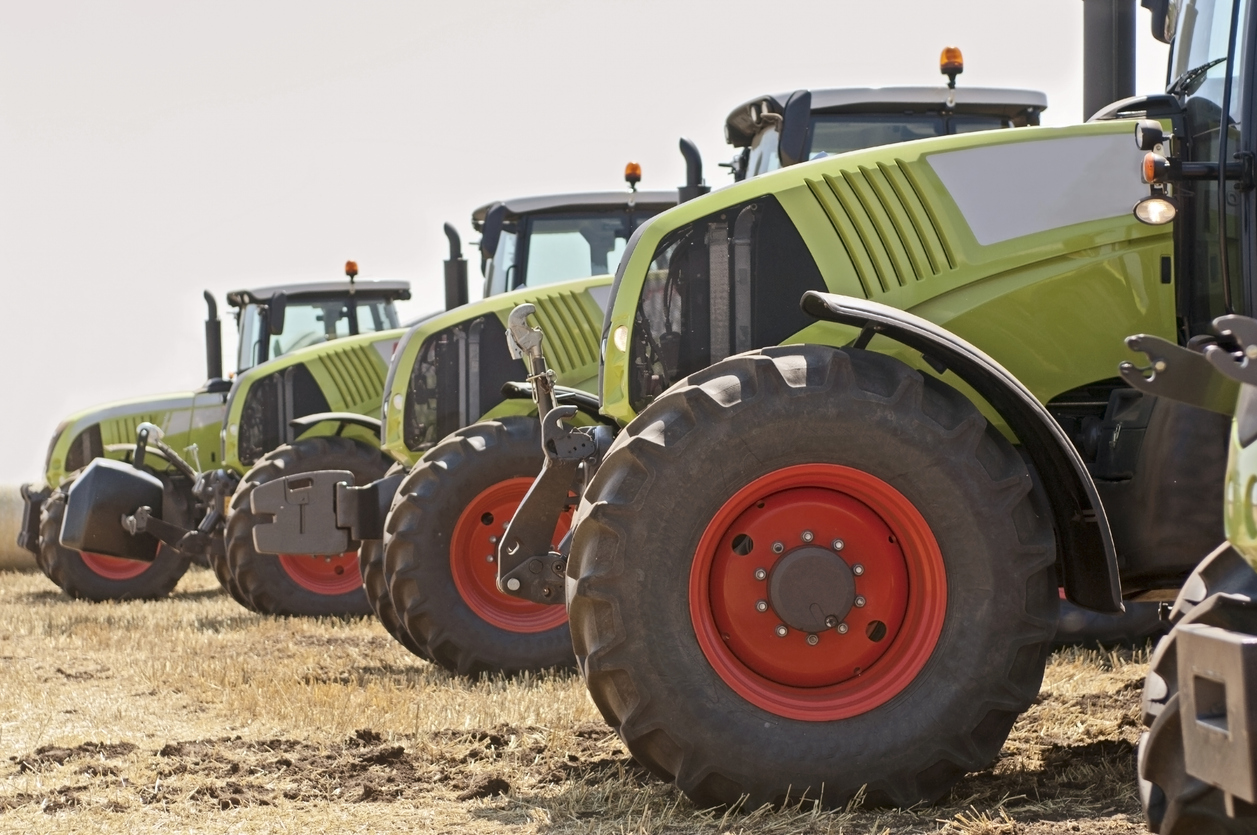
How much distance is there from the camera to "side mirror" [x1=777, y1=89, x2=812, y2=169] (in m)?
5.38

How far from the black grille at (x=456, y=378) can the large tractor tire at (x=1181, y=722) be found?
6.06 meters

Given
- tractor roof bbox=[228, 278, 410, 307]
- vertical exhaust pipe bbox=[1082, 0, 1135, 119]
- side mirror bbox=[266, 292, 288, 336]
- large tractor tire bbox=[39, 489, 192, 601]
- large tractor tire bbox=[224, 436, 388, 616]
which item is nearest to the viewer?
vertical exhaust pipe bbox=[1082, 0, 1135, 119]

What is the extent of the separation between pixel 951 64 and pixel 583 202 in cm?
276

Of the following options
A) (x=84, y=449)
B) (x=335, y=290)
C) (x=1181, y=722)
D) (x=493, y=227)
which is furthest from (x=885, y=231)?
(x=84, y=449)

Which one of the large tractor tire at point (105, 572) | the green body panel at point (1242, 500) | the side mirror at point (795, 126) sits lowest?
the large tractor tire at point (105, 572)

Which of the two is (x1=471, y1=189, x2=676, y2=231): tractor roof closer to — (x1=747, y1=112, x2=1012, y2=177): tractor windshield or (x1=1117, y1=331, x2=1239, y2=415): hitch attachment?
(x1=747, y1=112, x2=1012, y2=177): tractor windshield

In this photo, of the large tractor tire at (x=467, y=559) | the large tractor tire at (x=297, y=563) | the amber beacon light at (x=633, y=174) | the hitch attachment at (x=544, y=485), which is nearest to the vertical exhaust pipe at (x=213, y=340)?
the large tractor tire at (x=297, y=563)

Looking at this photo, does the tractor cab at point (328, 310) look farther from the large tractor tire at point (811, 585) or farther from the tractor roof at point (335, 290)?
the large tractor tire at point (811, 585)

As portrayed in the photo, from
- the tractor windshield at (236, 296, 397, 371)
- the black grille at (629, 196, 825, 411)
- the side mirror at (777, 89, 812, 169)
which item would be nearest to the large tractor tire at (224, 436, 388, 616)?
the tractor windshield at (236, 296, 397, 371)

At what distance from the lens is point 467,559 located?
22.9ft

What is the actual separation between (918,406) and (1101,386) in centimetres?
104

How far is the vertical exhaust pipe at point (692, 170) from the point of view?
23.1 ft

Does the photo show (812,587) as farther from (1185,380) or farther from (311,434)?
(311,434)

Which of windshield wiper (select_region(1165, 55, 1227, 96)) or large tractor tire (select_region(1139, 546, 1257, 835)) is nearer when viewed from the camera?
large tractor tire (select_region(1139, 546, 1257, 835))
